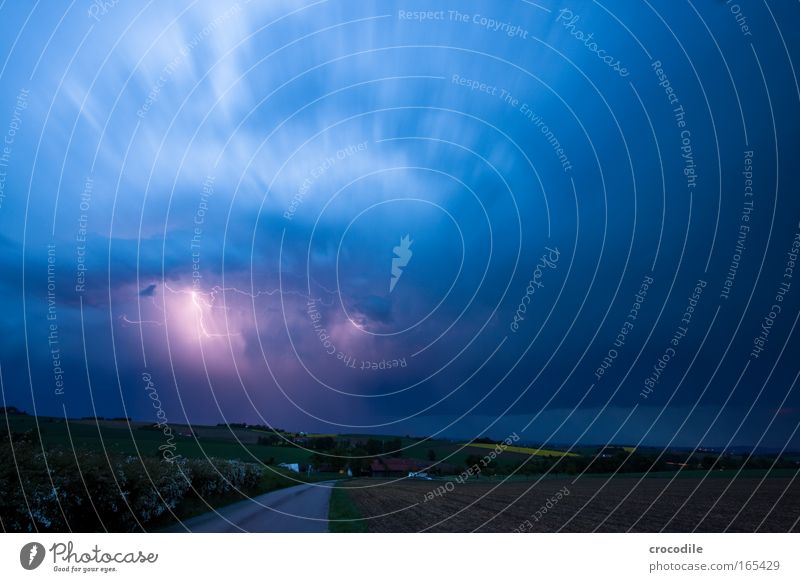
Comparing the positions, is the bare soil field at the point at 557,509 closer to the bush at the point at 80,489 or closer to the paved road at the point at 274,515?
the paved road at the point at 274,515

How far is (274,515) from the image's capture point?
65.3ft

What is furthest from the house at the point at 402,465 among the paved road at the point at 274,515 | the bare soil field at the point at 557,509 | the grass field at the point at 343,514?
the paved road at the point at 274,515

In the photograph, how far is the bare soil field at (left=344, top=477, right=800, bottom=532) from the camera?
20.0 m

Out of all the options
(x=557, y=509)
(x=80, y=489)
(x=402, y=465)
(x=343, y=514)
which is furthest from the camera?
(x=557, y=509)

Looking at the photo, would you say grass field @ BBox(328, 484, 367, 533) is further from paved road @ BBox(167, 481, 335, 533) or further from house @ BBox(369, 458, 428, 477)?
house @ BBox(369, 458, 428, 477)

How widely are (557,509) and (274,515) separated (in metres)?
13.6

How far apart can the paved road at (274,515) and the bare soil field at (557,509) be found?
1.52m

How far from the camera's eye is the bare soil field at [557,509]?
20000mm

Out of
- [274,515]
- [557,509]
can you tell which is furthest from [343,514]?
[557,509]
